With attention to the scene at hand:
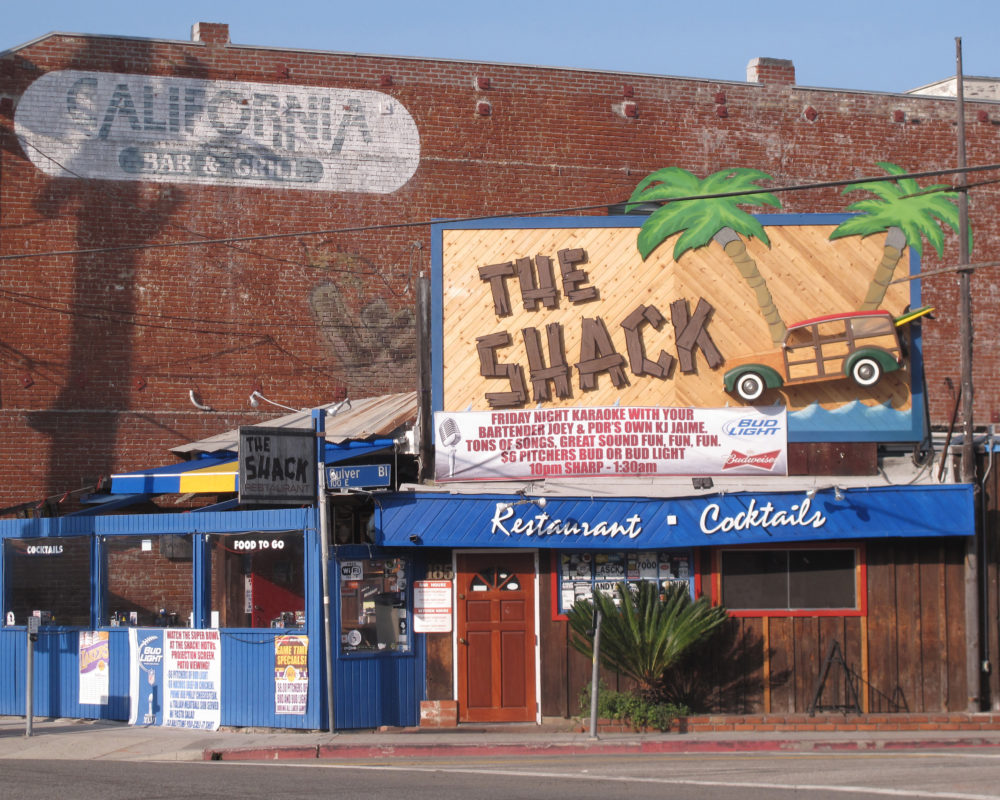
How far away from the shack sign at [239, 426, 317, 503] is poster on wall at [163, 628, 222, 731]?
237 cm

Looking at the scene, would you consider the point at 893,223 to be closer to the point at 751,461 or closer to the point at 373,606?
the point at 751,461

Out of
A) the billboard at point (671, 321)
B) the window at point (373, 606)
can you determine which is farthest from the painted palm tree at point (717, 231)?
the window at point (373, 606)

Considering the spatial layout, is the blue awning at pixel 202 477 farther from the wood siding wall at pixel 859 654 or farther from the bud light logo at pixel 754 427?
the bud light logo at pixel 754 427

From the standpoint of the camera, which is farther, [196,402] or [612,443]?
[196,402]

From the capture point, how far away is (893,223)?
17969mm

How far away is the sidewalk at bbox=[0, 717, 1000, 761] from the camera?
15.0 m

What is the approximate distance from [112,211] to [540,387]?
34.0 ft

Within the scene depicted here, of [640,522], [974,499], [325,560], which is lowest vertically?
[325,560]

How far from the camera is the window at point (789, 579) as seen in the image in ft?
56.5

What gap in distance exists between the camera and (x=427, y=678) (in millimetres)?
17172

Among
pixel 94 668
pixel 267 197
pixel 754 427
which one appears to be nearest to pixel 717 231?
pixel 754 427

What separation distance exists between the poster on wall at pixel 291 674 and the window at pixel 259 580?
31 centimetres

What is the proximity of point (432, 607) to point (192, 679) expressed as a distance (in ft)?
10.9

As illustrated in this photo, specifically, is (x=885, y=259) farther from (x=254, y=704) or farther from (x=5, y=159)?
(x=5, y=159)
